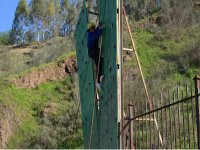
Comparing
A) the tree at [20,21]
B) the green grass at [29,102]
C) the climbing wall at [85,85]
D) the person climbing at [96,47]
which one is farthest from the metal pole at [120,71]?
the tree at [20,21]

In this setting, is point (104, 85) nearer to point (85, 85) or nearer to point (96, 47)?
point (96, 47)

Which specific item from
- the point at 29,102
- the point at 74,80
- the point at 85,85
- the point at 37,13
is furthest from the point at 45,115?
the point at 37,13

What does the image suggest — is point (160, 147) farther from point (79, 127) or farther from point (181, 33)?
point (181, 33)

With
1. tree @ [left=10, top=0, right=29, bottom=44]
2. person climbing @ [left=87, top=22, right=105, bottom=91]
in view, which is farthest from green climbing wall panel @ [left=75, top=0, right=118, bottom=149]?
tree @ [left=10, top=0, right=29, bottom=44]

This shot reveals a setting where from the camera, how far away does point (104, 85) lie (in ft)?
26.8

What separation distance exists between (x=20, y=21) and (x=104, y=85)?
183 ft

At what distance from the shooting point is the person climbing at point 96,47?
328 inches

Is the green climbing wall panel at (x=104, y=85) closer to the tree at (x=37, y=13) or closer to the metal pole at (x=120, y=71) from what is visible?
the metal pole at (x=120, y=71)

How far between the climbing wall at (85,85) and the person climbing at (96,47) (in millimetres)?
628

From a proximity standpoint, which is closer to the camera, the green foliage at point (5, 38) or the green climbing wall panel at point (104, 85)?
the green climbing wall panel at point (104, 85)

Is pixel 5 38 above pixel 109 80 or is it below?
above

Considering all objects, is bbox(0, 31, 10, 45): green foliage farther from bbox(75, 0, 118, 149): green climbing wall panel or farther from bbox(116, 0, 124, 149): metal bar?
bbox(116, 0, 124, 149): metal bar

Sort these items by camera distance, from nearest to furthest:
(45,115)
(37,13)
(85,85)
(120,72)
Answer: (120,72), (85,85), (45,115), (37,13)

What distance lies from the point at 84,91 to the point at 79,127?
1459 cm
